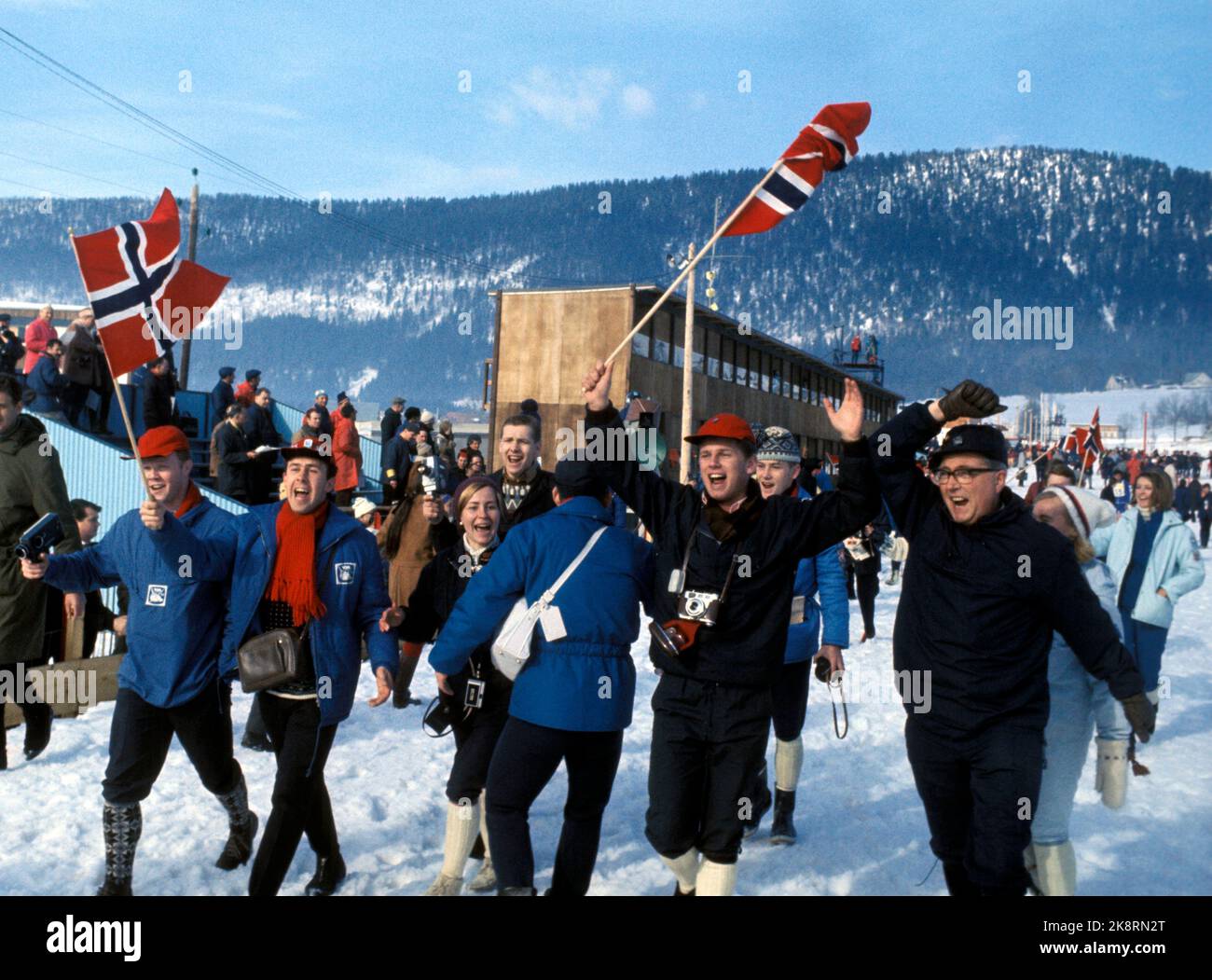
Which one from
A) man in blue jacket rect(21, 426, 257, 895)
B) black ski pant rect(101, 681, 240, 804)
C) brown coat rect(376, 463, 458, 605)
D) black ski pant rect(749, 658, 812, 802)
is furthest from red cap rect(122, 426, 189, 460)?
brown coat rect(376, 463, 458, 605)

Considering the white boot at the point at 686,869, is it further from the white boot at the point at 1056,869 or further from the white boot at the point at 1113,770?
the white boot at the point at 1113,770

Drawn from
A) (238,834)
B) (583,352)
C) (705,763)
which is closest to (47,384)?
(238,834)

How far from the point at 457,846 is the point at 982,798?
224cm

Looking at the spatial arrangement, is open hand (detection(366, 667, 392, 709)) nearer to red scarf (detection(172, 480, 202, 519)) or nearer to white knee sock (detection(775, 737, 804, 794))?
red scarf (detection(172, 480, 202, 519))

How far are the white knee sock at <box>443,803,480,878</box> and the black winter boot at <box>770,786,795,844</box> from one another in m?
1.74

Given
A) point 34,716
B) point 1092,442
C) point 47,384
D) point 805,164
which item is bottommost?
point 34,716

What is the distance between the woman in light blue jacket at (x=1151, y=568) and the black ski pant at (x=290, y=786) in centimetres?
586

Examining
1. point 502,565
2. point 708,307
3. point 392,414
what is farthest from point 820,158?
point 708,307

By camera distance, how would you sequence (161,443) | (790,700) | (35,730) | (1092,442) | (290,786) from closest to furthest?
1. (290,786)
2. (161,443)
3. (790,700)
4. (35,730)
5. (1092,442)

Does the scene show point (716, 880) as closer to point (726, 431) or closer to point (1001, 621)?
point (1001, 621)

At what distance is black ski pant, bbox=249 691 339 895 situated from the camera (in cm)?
395

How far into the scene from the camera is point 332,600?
14.3 feet

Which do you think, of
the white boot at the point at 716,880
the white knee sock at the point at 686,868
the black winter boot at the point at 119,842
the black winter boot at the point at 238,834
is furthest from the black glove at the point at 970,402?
the black winter boot at the point at 119,842
